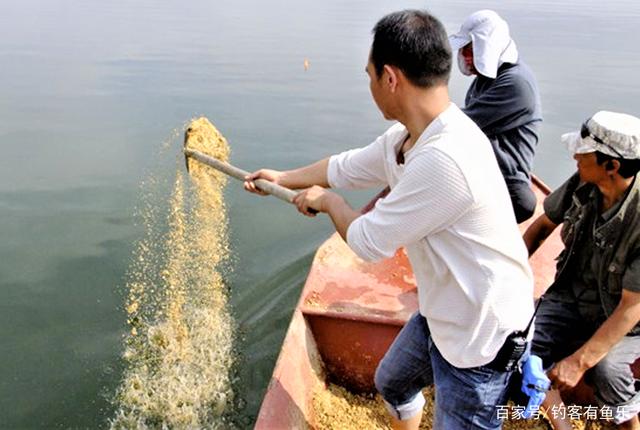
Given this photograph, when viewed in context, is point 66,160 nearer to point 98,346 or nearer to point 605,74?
point 98,346

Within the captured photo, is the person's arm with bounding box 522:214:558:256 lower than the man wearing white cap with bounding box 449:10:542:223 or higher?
lower

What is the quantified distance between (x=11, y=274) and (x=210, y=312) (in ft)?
7.44

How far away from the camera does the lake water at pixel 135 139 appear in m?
4.64

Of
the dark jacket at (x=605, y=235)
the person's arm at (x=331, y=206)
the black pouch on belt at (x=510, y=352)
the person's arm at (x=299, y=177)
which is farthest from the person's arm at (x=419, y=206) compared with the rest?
the dark jacket at (x=605, y=235)

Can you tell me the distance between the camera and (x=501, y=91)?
3275 mm

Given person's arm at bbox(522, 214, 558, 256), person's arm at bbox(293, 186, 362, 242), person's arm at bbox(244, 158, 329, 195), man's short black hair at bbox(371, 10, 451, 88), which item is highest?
man's short black hair at bbox(371, 10, 451, 88)

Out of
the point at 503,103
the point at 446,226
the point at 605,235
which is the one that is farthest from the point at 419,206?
the point at 503,103

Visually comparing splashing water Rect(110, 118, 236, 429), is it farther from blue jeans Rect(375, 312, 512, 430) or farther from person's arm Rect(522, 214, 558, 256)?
person's arm Rect(522, 214, 558, 256)

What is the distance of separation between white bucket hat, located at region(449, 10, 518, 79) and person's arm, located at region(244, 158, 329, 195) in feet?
3.85

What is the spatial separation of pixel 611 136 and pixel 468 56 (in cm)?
120

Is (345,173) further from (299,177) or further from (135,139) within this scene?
(135,139)

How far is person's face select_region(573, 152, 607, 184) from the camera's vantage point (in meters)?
2.52

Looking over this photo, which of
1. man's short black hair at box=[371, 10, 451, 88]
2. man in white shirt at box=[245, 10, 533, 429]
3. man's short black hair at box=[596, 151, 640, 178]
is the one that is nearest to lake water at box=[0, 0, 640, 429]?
man in white shirt at box=[245, 10, 533, 429]

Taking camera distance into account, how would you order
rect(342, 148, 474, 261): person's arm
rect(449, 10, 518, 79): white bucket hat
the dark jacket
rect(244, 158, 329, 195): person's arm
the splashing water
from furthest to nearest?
the splashing water, rect(449, 10, 518, 79): white bucket hat, rect(244, 158, 329, 195): person's arm, the dark jacket, rect(342, 148, 474, 261): person's arm
